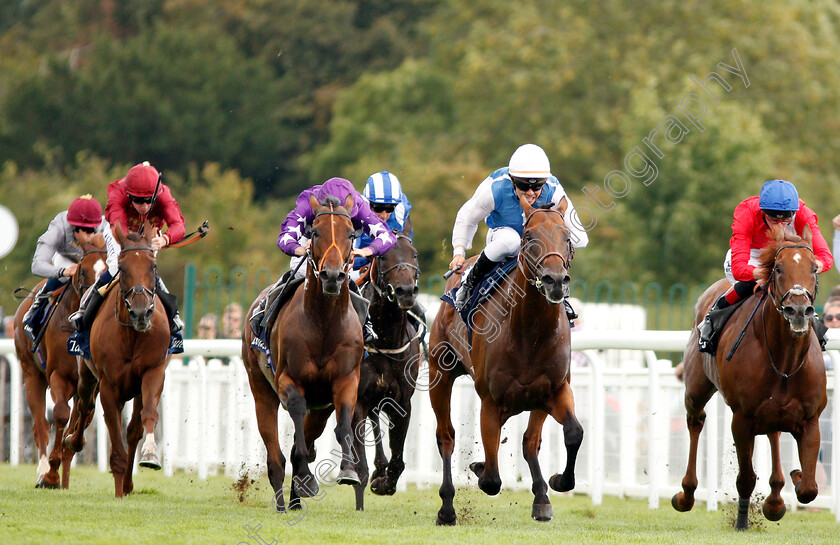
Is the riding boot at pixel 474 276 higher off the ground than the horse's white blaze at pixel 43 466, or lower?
higher

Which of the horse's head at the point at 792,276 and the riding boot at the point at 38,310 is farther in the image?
the riding boot at the point at 38,310

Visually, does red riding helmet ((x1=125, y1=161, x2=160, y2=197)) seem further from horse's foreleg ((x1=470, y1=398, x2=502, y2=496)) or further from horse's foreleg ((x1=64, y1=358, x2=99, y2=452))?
horse's foreleg ((x1=470, y1=398, x2=502, y2=496))

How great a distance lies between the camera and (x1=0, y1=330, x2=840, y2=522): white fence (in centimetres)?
959

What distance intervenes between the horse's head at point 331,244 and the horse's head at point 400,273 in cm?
85

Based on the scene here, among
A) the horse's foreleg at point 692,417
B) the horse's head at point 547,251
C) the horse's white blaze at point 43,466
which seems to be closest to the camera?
the horse's head at point 547,251

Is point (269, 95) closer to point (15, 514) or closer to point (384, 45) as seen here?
point (384, 45)

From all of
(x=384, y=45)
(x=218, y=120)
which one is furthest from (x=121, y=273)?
(x=384, y=45)

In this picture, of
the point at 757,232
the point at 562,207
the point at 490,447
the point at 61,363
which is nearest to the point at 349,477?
the point at 490,447

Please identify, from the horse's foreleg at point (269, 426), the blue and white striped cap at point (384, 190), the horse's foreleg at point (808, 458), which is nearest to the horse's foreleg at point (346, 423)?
the horse's foreleg at point (269, 426)

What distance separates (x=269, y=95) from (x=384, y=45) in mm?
3797

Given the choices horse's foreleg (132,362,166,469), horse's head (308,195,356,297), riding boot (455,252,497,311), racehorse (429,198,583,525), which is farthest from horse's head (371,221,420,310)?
horse's foreleg (132,362,166,469)

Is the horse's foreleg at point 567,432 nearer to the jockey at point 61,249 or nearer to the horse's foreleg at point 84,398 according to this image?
the horse's foreleg at point 84,398

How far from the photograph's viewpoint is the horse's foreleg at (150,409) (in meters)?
8.79

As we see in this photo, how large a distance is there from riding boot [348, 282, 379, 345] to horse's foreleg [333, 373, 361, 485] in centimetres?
49
